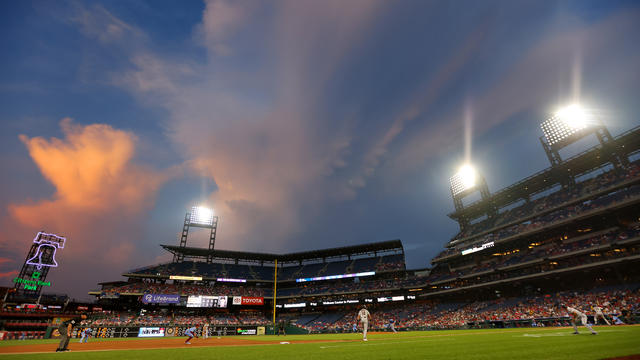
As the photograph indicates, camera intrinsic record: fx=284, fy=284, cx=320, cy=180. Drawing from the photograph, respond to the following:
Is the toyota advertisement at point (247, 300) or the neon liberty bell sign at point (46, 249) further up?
the neon liberty bell sign at point (46, 249)

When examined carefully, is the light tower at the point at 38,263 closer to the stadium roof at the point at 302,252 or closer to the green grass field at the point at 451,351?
the stadium roof at the point at 302,252

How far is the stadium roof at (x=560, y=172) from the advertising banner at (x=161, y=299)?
58.5 meters

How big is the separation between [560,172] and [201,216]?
6984 centimetres

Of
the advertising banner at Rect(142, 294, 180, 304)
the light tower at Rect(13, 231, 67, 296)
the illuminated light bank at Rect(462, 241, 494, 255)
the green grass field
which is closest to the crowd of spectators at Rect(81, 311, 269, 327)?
the advertising banner at Rect(142, 294, 180, 304)

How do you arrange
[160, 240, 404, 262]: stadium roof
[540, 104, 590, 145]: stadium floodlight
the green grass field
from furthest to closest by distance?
[160, 240, 404, 262]: stadium roof → [540, 104, 590, 145]: stadium floodlight → the green grass field

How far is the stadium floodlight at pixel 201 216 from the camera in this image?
66438 mm

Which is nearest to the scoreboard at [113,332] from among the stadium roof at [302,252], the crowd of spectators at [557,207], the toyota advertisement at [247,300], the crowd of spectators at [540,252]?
the toyota advertisement at [247,300]

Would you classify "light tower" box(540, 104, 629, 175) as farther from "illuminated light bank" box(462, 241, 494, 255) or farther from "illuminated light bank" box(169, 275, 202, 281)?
"illuminated light bank" box(169, 275, 202, 281)

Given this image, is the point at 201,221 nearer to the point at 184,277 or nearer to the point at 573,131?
the point at 184,277

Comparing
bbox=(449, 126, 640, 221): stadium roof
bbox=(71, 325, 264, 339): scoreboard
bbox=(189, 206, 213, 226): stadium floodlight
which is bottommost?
bbox=(71, 325, 264, 339): scoreboard

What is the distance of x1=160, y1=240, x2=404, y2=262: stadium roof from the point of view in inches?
2479

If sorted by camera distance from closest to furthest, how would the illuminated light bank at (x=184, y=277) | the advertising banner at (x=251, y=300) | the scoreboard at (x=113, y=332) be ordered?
the scoreboard at (x=113, y=332) → the advertising banner at (x=251, y=300) → the illuminated light bank at (x=184, y=277)

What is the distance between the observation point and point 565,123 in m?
42.9

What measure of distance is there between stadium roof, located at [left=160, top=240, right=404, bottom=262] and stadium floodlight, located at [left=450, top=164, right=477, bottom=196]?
1670 cm
